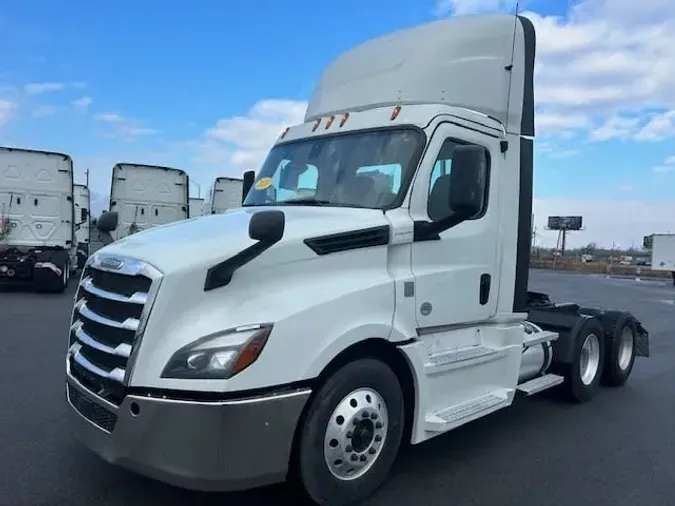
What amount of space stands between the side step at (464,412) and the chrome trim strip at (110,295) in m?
2.11

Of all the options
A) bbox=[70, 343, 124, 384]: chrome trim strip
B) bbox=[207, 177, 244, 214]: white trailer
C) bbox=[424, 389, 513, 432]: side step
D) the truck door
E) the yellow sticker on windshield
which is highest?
bbox=[207, 177, 244, 214]: white trailer

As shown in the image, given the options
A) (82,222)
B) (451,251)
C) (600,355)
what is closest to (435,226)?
(451,251)

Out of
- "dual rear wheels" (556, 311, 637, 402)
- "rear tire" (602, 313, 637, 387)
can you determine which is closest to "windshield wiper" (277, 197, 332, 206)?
"dual rear wheels" (556, 311, 637, 402)

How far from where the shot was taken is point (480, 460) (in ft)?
15.3

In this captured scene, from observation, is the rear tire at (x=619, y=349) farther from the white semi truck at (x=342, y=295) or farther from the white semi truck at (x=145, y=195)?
the white semi truck at (x=145, y=195)

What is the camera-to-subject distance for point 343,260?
3.77 metres

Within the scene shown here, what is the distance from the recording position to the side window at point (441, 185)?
431 centimetres

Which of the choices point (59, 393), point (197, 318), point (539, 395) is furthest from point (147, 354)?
point (539, 395)

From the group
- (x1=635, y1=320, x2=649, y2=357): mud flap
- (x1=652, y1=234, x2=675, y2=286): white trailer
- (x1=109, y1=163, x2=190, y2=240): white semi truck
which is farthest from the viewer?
(x1=652, y1=234, x2=675, y2=286): white trailer

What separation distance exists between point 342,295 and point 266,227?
0.66m

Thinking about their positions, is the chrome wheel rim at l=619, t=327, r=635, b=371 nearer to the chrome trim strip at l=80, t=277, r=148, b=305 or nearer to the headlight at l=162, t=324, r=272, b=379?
the headlight at l=162, t=324, r=272, b=379

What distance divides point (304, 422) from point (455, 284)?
1712 mm

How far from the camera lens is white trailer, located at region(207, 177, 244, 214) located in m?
21.0

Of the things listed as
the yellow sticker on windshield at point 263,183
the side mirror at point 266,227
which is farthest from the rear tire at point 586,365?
the side mirror at point 266,227
